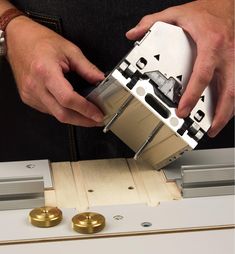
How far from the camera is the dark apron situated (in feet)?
4.62

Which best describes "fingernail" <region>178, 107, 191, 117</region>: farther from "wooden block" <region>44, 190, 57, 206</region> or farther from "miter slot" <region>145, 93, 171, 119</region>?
"wooden block" <region>44, 190, 57, 206</region>

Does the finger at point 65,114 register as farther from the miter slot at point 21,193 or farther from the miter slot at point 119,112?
the miter slot at point 21,193

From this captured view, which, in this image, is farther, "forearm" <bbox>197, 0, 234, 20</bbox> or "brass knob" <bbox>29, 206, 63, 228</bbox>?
"forearm" <bbox>197, 0, 234, 20</bbox>

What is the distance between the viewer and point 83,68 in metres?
1.20

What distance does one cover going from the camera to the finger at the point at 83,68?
119 centimetres

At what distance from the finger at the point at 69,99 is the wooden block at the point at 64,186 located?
120 millimetres

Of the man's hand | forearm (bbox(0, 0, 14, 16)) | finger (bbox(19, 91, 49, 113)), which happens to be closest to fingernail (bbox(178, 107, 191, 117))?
the man's hand

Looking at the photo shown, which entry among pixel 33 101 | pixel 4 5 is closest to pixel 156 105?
pixel 33 101

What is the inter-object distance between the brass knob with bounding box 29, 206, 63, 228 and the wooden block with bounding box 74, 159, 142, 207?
0.28ft

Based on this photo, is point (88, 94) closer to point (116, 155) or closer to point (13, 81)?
point (116, 155)

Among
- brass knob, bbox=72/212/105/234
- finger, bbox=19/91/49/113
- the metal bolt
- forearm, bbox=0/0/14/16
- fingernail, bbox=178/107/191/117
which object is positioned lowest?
brass knob, bbox=72/212/105/234

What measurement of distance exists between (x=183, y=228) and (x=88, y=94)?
11.7 inches

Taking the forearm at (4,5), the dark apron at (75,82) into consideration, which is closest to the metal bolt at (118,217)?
the dark apron at (75,82)

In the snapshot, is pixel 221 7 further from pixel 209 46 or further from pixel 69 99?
pixel 69 99
